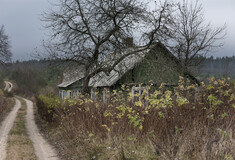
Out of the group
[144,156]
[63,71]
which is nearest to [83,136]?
[144,156]

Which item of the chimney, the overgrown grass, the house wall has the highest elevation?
the chimney

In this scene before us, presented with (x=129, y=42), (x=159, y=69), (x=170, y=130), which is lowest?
(x=170, y=130)

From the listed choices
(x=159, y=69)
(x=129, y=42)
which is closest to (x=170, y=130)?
(x=159, y=69)

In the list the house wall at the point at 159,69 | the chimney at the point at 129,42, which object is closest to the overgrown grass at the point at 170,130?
the house wall at the point at 159,69

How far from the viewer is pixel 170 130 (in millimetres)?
5629

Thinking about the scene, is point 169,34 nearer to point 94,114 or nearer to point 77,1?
point 77,1

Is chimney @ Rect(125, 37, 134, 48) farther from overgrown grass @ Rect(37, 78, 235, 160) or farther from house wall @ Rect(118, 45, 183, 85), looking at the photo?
overgrown grass @ Rect(37, 78, 235, 160)

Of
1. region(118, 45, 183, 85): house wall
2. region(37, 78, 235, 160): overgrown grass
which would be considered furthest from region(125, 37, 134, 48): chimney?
region(37, 78, 235, 160): overgrown grass

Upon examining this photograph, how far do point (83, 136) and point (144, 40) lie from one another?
8.98 m

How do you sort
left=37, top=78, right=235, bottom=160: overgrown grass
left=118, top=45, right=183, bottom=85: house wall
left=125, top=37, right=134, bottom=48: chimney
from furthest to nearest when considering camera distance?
left=125, top=37, right=134, bottom=48: chimney → left=118, top=45, right=183, bottom=85: house wall → left=37, top=78, right=235, bottom=160: overgrown grass

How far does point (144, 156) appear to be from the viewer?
5469 mm

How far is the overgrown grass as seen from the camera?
4934 millimetres

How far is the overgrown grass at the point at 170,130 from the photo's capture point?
4.93 meters

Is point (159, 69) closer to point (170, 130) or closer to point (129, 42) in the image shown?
point (129, 42)
